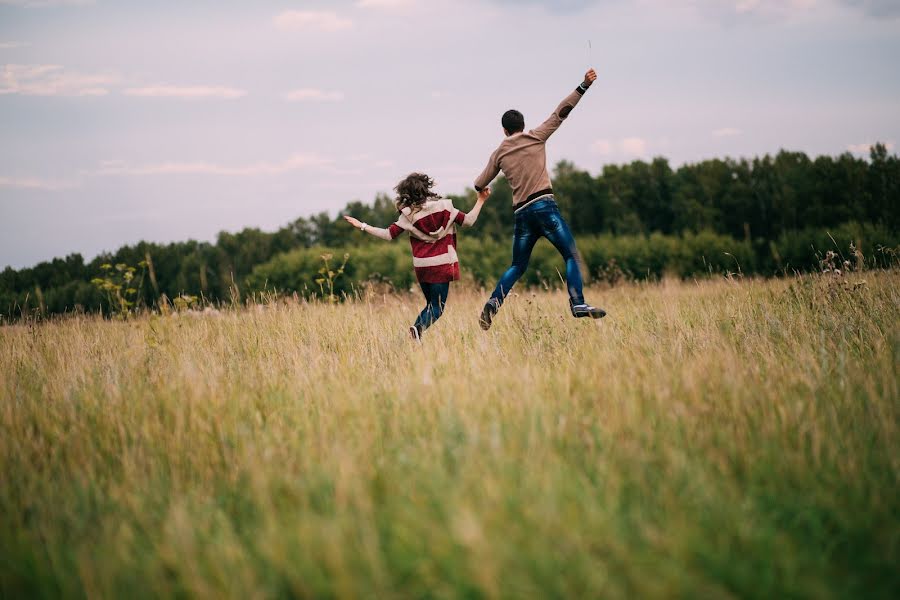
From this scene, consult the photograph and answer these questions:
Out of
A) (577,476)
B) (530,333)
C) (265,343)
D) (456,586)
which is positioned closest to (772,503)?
(577,476)

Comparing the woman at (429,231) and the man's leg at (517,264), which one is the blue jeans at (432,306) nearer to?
the woman at (429,231)

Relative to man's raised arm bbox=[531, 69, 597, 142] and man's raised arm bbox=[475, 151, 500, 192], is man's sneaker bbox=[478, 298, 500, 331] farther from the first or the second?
man's raised arm bbox=[531, 69, 597, 142]

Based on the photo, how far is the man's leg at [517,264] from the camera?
234 inches

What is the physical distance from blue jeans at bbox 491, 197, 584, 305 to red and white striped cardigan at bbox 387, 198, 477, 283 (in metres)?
0.54

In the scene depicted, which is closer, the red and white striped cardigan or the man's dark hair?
the red and white striped cardigan

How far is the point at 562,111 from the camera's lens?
5863mm

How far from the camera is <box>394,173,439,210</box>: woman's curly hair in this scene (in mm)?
5922

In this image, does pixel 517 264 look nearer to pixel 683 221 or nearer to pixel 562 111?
pixel 562 111

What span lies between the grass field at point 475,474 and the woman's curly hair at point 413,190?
180 centimetres

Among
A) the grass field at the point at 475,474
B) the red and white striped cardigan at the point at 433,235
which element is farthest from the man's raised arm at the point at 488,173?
the grass field at the point at 475,474

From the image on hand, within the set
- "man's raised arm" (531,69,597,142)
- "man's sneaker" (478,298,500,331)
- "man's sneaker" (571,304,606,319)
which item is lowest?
"man's sneaker" (571,304,606,319)

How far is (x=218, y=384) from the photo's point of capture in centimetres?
416

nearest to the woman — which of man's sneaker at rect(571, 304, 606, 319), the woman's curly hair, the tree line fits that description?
the woman's curly hair

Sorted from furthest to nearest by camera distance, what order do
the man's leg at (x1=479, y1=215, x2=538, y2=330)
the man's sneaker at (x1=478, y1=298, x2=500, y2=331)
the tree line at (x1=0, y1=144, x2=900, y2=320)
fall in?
the tree line at (x1=0, y1=144, x2=900, y2=320)
the man's leg at (x1=479, y1=215, x2=538, y2=330)
the man's sneaker at (x1=478, y1=298, x2=500, y2=331)
